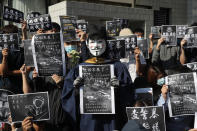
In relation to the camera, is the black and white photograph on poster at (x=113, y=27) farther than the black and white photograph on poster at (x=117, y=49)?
Yes

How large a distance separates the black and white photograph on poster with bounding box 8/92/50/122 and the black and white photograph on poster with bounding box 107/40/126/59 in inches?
67.6

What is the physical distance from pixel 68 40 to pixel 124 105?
6.49ft

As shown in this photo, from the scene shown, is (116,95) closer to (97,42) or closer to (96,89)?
(96,89)

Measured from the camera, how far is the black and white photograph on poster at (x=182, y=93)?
9.75 feet

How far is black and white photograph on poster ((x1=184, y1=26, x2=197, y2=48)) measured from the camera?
15.8 ft

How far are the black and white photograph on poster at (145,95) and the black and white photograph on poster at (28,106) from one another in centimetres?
115

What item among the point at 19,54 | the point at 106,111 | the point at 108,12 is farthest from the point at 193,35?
the point at 108,12

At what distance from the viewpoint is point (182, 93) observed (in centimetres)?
298

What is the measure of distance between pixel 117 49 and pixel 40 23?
1378 mm

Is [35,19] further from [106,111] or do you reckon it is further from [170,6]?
[170,6]

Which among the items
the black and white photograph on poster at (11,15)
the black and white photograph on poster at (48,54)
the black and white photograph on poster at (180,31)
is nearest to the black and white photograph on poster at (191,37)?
the black and white photograph on poster at (180,31)

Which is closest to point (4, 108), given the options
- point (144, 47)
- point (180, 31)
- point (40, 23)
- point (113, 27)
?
point (40, 23)

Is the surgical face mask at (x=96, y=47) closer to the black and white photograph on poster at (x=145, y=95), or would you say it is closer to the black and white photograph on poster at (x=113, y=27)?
the black and white photograph on poster at (x=145, y=95)

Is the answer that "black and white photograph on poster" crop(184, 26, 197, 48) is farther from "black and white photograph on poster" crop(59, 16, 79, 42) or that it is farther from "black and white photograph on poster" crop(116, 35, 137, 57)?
"black and white photograph on poster" crop(59, 16, 79, 42)
